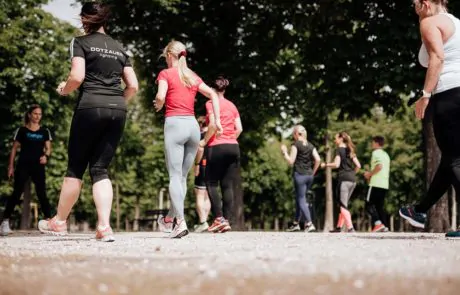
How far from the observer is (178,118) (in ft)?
29.2

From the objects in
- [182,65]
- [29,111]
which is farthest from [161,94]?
[29,111]

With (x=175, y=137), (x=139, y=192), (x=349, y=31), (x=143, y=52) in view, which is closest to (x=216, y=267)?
(x=175, y=137)

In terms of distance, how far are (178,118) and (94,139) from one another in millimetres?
1565

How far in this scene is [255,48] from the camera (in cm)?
2069

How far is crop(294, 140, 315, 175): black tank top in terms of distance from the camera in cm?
1509

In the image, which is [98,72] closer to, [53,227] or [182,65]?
[182,65]

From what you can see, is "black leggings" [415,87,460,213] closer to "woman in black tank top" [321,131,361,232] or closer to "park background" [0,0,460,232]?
"woman in black tank top" [321,131,361,232]

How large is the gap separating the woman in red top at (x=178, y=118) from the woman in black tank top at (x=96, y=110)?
110 centimetres

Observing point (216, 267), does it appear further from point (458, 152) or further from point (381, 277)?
point (458, 152)

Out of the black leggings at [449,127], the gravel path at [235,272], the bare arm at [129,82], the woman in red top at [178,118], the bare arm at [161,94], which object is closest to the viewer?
the gravel path at [235,272]

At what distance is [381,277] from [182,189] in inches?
212

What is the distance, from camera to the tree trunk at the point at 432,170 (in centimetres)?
1544

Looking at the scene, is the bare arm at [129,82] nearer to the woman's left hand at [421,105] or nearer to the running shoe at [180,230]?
the running shoe at [180,230]

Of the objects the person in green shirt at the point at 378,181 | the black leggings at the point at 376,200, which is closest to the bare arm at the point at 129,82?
the person in green shirt at the point at 378,181
